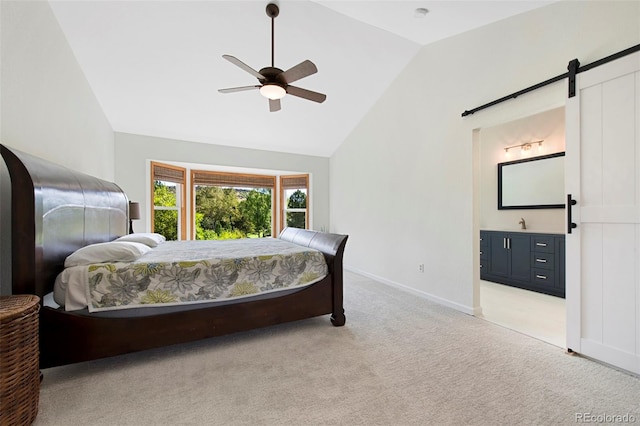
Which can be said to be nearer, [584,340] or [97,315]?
[97,315]

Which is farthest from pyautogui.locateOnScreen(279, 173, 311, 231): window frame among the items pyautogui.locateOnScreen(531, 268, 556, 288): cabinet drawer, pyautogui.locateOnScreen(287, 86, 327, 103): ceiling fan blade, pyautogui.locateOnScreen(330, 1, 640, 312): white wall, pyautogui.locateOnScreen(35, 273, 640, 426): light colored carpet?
pyautogui.locateOnScreen(531, 268, 556, 288): cabinet drawer

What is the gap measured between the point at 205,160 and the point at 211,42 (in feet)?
7.04

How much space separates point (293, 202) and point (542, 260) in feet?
14.4

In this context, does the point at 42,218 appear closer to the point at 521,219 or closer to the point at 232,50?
the point at 232,50

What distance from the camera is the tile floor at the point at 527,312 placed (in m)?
2.49

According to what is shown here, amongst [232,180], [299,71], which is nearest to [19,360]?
[299,71]

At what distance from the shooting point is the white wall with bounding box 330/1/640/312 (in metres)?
2.20

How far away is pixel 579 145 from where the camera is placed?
205 cm

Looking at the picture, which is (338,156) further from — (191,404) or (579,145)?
(191,404)

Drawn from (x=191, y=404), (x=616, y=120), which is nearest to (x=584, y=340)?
(x=616, y=120)

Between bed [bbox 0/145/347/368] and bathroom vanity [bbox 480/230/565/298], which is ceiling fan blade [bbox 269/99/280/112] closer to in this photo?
bed [bbox 0/145/347/368]

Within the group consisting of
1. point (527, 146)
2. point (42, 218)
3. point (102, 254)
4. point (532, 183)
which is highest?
point (527, 146)

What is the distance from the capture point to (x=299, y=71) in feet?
7.66

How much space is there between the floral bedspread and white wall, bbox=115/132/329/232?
258 centimetres
